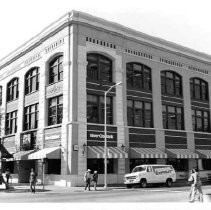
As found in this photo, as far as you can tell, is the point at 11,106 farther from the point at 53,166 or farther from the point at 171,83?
the point at 171,83

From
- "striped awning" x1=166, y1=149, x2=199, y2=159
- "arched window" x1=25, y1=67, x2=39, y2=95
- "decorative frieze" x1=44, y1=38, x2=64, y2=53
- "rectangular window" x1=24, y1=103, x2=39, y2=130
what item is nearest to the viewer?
"decorative frieze" x1=44, y1=38, x2=64, y2=53

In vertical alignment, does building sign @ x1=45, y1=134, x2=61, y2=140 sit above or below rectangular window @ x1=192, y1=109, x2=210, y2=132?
below

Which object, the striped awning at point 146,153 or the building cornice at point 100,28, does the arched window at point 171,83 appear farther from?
the striped awning at point 146,153

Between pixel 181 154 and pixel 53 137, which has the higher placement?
pixel 53 137

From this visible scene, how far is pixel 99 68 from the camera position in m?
37.4

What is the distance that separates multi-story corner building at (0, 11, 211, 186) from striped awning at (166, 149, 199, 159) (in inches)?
6.1

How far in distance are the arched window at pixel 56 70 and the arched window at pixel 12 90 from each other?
345 inches

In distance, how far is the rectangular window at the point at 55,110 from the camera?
36.2m

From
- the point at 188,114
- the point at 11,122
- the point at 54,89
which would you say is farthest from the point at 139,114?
the point at 11,122

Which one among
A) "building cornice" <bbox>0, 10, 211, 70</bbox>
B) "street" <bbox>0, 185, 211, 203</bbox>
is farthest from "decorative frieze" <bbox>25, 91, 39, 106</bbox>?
"street" <bbox>0, 185, 211, 203</bbox>

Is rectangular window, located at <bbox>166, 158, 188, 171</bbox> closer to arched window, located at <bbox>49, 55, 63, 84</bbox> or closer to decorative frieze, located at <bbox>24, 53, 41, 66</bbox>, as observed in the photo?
arched window, located at <bbox>49, 55, 63, 84</bbox>

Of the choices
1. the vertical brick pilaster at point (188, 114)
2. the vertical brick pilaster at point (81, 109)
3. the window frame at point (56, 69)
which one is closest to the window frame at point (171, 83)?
the vertical brick pilaster at point (188, 114)

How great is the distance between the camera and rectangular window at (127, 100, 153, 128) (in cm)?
3897

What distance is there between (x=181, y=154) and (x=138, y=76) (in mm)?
10543
